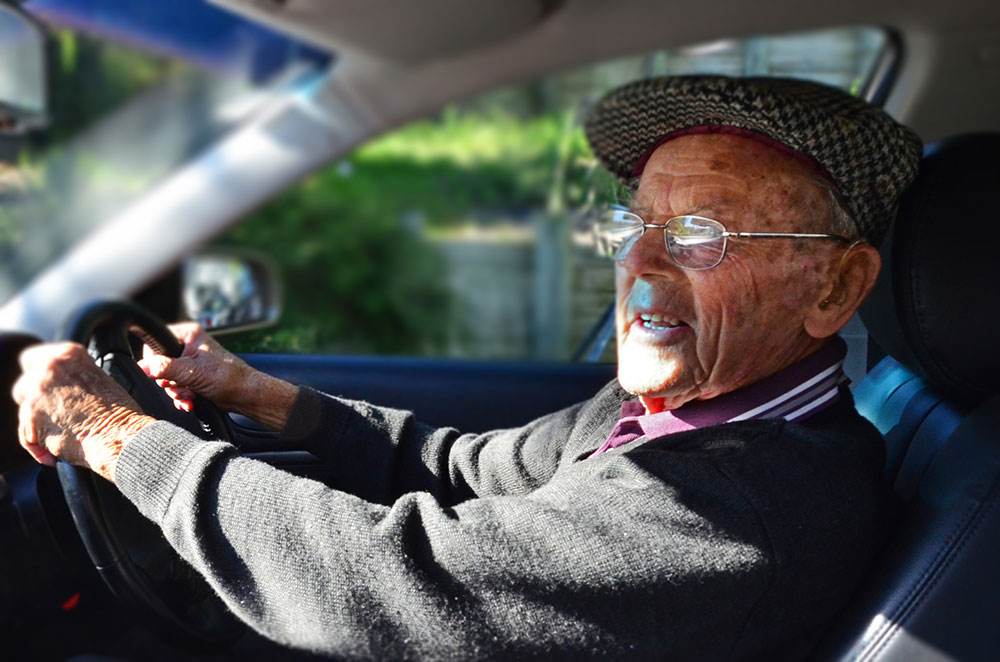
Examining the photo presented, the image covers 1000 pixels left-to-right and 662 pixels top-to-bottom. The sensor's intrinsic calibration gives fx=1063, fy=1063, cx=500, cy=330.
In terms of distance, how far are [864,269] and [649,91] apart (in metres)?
0.50

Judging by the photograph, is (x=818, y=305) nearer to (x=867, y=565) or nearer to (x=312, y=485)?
(x=867, y=565)

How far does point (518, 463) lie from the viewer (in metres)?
1.90

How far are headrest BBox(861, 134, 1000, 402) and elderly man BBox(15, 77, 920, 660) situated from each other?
0.15 feet

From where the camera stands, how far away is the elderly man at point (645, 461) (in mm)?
1349

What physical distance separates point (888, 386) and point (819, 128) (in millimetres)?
477

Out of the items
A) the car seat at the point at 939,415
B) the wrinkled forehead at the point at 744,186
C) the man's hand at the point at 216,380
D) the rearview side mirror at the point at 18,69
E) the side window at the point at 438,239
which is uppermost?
the rearview side mirror at the point at 18,69

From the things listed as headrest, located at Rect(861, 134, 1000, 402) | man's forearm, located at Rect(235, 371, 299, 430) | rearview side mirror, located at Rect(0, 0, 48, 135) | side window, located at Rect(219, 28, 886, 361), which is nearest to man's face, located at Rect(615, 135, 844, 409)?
headrest, located at Rect(861, 134, 1000, 402)

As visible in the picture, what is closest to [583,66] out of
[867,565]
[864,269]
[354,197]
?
[864,269]

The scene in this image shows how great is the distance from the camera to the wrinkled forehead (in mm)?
1684

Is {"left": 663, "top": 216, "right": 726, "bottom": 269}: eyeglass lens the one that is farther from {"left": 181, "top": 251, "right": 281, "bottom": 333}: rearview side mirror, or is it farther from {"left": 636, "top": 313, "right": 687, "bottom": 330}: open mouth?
{"left": 181, "top": 251, "right": 281, "bottom": 333}: rearview side mirror

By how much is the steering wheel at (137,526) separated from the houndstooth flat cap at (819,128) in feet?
3.05

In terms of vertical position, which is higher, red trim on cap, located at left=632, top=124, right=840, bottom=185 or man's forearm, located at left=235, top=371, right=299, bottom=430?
red trim on cap, located at left=632, top=124, right=840, bottom=185

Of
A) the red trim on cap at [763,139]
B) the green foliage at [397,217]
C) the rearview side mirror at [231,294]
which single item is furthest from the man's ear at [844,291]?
the green foliage at [397,217]

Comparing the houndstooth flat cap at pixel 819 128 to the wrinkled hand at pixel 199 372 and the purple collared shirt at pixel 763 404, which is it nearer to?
the purple collared shirt at pixel 763 404
